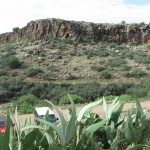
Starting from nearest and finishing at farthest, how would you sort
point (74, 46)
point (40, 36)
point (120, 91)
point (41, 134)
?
point (41, 134) < point (120, 91) < point (74, 46) < point (40, 36)

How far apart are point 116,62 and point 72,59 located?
597 cm

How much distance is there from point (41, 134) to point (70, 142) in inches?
23.7

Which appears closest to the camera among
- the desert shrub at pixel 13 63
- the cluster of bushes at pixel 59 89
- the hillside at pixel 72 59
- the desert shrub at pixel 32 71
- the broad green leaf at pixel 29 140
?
the broad green leaf at pixel 29 140

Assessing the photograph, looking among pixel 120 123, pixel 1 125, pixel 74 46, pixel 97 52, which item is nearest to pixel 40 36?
pixel 74 46

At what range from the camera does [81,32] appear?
73812 mm

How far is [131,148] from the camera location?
4.57 meters

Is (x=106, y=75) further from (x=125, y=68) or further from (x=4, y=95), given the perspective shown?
(x=4, y=95)

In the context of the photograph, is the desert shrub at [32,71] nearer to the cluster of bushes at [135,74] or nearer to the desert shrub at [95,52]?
the cluster of bushes at [135,74]

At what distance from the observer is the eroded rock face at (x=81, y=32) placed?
72562mm

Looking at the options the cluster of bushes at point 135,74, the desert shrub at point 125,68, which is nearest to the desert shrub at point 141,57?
the desert shrub at point 125,68

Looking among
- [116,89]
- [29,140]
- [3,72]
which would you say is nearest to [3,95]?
[116,89]

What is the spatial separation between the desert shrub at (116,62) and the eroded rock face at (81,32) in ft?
48.3

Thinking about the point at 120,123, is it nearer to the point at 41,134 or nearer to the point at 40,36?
the point at 41,134

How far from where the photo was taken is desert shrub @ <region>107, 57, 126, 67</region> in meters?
53.7
